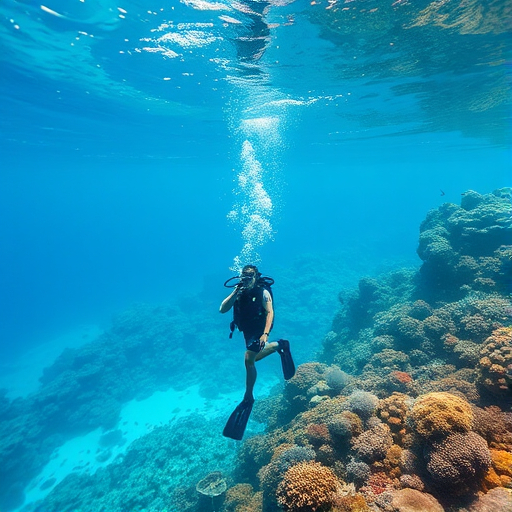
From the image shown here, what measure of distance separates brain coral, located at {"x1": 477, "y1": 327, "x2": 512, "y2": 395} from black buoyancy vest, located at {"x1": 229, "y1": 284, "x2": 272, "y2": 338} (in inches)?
173

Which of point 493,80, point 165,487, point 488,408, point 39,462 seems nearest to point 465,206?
point 493,80

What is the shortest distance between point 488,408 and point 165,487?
42.0ft

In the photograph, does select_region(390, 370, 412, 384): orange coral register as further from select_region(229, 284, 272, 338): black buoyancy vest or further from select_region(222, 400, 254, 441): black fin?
select_region(229, 284, 272, 338): black buoyancy vest

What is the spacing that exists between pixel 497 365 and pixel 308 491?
424 cm

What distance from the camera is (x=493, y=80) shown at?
1578 centimetres

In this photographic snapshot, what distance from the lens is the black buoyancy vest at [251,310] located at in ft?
20.6

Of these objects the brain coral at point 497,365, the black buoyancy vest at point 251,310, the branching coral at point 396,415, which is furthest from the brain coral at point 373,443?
the black buoyancy vest at point 251,310

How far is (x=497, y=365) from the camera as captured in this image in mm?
5348

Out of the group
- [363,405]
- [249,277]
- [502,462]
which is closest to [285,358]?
[363,405]

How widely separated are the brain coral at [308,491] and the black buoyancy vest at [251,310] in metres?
2.84

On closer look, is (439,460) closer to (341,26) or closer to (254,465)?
(254,465)

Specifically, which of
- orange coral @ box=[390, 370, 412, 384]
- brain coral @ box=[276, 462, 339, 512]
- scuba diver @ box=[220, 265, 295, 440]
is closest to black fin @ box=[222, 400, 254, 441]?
scuba diver @ box=[220, 265, 295, 440]

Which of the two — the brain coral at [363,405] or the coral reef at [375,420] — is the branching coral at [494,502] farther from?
the brain coral at [363,405]

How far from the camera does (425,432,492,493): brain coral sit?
12.1 feet
